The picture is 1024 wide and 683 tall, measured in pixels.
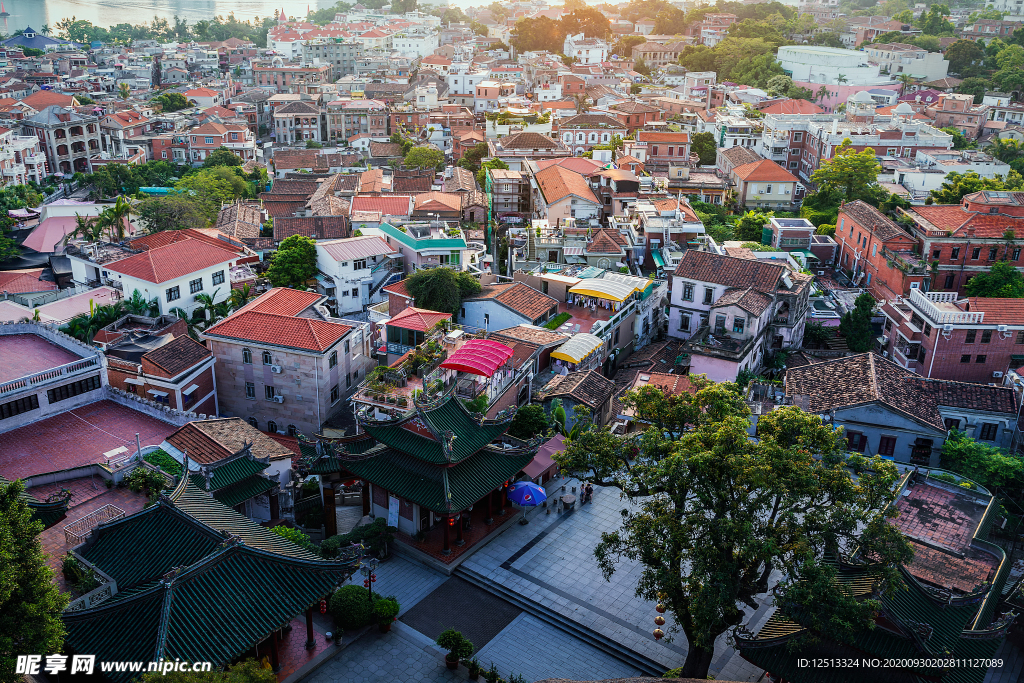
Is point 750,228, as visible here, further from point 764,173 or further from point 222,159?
point 222,159

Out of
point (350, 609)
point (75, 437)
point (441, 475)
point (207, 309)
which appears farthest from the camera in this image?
point (207, 309)

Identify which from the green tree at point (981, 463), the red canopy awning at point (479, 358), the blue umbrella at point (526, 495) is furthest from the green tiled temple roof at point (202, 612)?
the green tree at point (981, 463)

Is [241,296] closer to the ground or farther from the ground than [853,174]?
closer to the ground

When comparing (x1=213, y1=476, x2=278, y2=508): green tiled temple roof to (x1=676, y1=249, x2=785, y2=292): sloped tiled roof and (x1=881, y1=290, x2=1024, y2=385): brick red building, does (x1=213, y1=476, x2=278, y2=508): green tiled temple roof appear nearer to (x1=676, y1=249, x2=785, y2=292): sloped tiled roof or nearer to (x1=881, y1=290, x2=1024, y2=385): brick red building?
(x1=676, y1=249, x2=785, y2=292): sloped tiled roof

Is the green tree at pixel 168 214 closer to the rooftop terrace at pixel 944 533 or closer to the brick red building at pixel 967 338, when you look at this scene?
the brick red building at pixel 967 338

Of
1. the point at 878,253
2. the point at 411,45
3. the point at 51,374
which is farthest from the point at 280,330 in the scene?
the point at 411,45

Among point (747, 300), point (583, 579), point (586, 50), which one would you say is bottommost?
point (583, 579)

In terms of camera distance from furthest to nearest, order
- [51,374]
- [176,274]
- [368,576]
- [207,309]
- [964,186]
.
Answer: [964,186]
[207,309]
[176,274]
[51,374]
[368,576]

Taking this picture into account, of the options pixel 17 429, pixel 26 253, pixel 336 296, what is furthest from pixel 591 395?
pixel 26 253

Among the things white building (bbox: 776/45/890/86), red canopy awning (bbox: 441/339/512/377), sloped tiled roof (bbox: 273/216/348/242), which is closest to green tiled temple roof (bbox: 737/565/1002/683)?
red canopy awning (bbox: 441/339/512/377)
